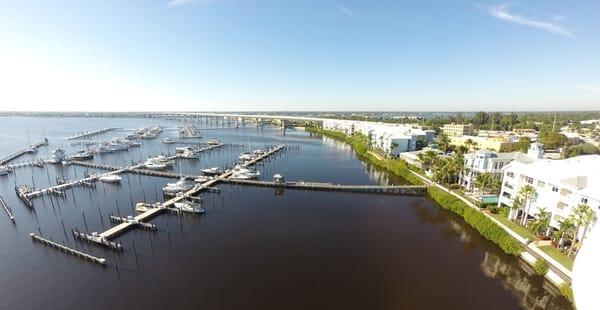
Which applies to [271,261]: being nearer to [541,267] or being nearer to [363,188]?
[541,267]

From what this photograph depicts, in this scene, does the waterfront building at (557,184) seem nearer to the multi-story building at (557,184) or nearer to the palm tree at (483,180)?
the multi-story building at (557,184)

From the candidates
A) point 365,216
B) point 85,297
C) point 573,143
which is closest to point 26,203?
point 85,297

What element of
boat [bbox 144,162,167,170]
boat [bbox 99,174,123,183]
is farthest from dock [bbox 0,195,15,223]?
boat [bbox 144,162,167,170]

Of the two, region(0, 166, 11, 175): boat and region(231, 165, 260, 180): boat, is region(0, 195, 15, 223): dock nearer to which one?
region(0, 166, 11, 175): boat

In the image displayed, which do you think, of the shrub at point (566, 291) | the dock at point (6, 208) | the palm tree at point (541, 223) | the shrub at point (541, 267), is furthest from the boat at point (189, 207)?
the palm tree at point (541, 223)

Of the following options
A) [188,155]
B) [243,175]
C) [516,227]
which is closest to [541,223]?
[516,227]
